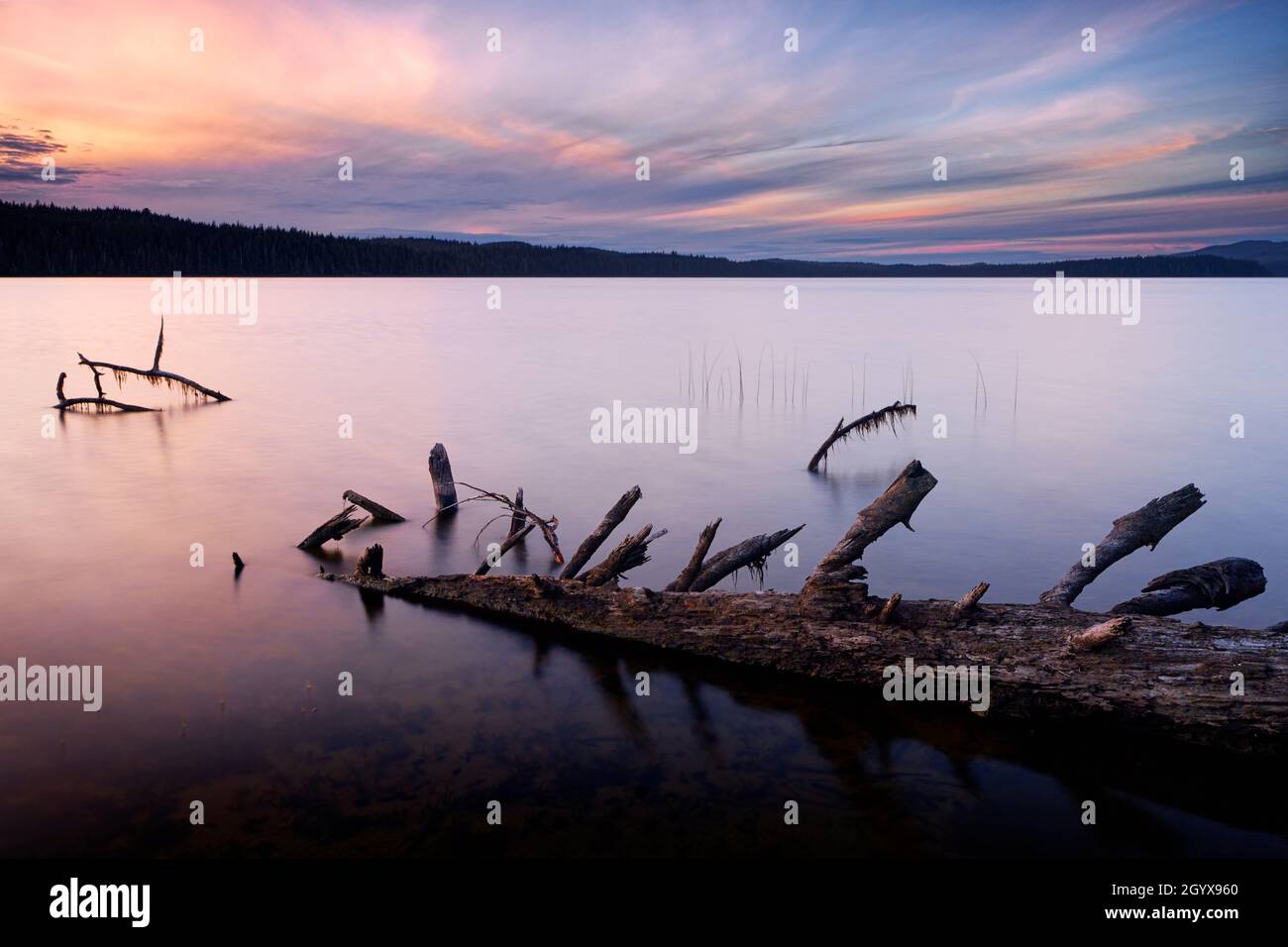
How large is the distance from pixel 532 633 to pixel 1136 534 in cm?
773

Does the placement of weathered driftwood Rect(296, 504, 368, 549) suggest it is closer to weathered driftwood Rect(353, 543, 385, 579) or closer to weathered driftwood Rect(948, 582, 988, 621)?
weathered driftwood Rect(353, 543, 385, 579)

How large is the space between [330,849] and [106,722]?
3.80 metres

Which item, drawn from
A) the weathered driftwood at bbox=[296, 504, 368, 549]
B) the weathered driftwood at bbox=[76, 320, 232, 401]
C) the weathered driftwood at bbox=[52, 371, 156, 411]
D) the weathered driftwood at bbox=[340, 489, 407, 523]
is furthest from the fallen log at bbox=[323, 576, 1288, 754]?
the weathered driftwood at bbox=[52, 371, 156, 411]

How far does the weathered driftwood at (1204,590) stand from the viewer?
940 cm

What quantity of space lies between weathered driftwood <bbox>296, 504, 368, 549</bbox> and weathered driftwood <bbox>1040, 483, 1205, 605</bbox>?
11206 mm

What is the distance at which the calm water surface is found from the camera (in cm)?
699

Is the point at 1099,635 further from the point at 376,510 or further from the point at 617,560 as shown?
the point at 376,510

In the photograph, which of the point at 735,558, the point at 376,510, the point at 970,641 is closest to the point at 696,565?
the point at 735,558

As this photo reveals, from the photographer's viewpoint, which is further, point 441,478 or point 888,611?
point 441,478

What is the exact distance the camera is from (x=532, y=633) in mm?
10797

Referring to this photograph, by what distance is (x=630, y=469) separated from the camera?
21922 millimetres

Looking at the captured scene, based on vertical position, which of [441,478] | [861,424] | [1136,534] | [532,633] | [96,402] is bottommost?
[532,633]

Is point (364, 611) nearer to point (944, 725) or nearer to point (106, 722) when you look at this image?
point (106, 722)
